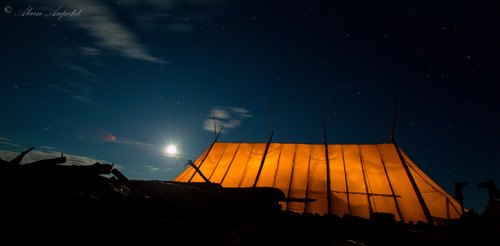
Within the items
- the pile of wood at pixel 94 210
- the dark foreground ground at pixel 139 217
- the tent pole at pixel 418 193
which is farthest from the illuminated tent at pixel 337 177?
the pile of wood at pixel 94 210

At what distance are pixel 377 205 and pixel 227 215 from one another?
6362 millimetres

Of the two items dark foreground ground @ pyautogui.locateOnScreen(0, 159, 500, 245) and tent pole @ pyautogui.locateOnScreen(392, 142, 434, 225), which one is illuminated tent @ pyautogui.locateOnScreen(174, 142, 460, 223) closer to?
tent pole @ pyautogui.locateOnScreen(392, 142, 434, 225)

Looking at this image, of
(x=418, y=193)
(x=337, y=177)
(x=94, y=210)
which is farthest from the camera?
(x=337, y=177)

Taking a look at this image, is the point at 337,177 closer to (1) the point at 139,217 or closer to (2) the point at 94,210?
(1) the point at 139,217

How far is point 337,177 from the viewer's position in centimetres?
848

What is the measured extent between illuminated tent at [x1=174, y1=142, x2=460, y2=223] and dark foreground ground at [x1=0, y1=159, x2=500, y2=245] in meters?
2.07

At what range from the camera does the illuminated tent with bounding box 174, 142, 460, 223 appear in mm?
6957

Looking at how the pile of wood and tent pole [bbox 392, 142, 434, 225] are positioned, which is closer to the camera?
the pile of wood

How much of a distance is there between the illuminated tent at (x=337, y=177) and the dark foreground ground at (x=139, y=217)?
81.6 inches

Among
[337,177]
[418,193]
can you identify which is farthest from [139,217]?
[418,193]

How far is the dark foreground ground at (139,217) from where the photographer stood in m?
2.00

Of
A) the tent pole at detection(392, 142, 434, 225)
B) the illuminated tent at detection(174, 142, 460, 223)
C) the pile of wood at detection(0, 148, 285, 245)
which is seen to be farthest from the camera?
the illuminated tent at detection(174, 142, 460, 223)

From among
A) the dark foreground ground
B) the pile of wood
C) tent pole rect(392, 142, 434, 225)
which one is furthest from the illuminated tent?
the pile of wood

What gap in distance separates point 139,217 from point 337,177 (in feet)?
26.4
